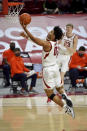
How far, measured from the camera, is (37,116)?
9773 mm

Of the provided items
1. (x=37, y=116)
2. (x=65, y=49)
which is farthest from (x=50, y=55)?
(x=65, y=49)

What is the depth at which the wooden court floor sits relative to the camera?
28.9 ft

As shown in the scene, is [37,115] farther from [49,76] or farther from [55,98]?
[49,76]

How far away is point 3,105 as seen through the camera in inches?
430

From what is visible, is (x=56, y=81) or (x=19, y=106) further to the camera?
(x=19, y=106)

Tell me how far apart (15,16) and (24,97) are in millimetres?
2140

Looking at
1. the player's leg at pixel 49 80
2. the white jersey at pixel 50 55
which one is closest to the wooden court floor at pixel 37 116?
the player's leg at pixel 49 80

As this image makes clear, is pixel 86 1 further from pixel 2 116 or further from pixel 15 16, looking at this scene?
pixel 2 116

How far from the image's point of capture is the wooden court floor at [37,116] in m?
8.80

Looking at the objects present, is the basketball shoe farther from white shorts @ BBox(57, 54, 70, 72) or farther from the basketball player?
white shorts @ BBox(57, 54, 70, 72)

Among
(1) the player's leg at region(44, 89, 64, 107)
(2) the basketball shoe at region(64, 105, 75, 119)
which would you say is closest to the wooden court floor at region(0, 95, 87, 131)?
(2) the basketball shoe at region(64, 105, 75, 119)

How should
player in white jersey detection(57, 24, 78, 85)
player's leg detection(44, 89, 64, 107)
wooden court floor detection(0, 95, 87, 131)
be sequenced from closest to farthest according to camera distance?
wooden court floor detection(0, 95, 87, 131), player's leg detection(44, 89, 64, 107), player in white jersey detection(57, 24, 78, 85)

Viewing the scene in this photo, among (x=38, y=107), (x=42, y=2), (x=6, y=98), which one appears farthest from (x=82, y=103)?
(x=42, y=2)

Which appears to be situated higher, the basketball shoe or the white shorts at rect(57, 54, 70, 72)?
the white shorts at rect(57, 54, 70, 72)
